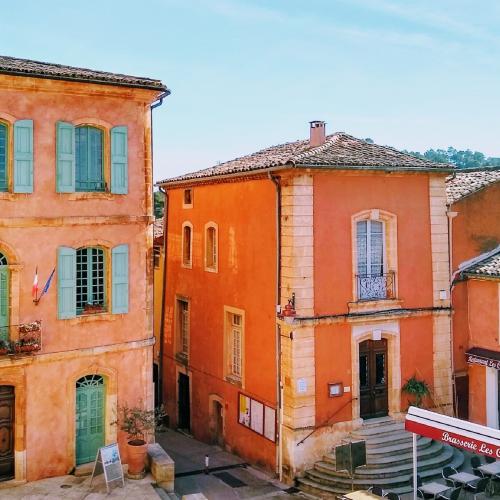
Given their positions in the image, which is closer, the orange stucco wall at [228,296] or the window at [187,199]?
the orange stucco wall at [228,296]

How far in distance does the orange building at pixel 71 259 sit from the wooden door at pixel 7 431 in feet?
0.08

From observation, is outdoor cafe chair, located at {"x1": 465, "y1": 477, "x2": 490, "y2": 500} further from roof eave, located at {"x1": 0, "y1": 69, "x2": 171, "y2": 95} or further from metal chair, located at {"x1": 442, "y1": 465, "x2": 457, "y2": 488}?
roof eave, located at {"x1": 0, "y1": 69, "x2": 171, "y2": 95}

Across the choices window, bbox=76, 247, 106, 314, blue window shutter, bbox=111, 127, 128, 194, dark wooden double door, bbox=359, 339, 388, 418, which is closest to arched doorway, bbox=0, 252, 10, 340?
window, bbox=76, 247, 106, 314

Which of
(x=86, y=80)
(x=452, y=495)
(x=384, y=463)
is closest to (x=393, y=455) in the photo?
(x=384, y=463)

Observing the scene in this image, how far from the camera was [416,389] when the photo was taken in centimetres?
1884

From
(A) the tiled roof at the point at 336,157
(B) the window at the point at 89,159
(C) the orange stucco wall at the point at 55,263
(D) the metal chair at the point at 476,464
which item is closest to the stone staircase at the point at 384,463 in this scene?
(D) the metal chair at the point at 476,464

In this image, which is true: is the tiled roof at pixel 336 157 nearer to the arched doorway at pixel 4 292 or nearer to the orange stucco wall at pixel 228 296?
the orange stucco wall at pixel 228 296

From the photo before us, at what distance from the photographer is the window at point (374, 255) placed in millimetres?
18438

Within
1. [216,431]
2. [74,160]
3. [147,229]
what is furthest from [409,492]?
[74,160]

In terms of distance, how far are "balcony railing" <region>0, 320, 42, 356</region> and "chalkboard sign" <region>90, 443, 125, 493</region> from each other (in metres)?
2.94

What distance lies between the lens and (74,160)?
15602 mm

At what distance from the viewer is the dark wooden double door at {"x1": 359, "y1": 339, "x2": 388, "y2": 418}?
18.7 meters

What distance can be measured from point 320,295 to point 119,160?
6.51 metres

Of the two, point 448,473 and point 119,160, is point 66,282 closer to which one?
point 119,160
